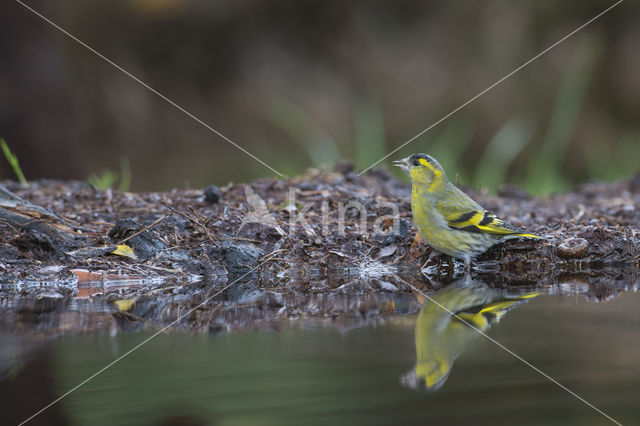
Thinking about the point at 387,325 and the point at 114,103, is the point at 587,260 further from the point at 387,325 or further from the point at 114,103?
the point at 114,103

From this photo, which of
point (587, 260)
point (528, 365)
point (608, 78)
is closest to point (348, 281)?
point (587, 260)

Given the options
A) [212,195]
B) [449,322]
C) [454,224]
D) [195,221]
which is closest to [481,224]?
[454,224]

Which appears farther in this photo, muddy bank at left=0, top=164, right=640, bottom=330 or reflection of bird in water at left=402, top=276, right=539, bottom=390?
muddy bank at left=0, top=164, right=640, bottom=330

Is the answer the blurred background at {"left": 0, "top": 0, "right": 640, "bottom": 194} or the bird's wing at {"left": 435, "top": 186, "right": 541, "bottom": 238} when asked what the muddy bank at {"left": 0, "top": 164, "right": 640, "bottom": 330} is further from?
the blurred background at {"left": 0, "top": 0, "right": 640, "bottom": 194}

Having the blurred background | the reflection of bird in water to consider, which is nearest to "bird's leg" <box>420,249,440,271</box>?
the reflection of bird in water

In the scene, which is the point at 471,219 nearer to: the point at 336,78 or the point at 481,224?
the point at 481,224

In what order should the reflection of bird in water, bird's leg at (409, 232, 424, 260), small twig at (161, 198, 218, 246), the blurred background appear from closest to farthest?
the reflection of bird in water → small twig at (161, 198, 218, 246) → bird's leg at (409, 232, 424, 260) → the blurred background
